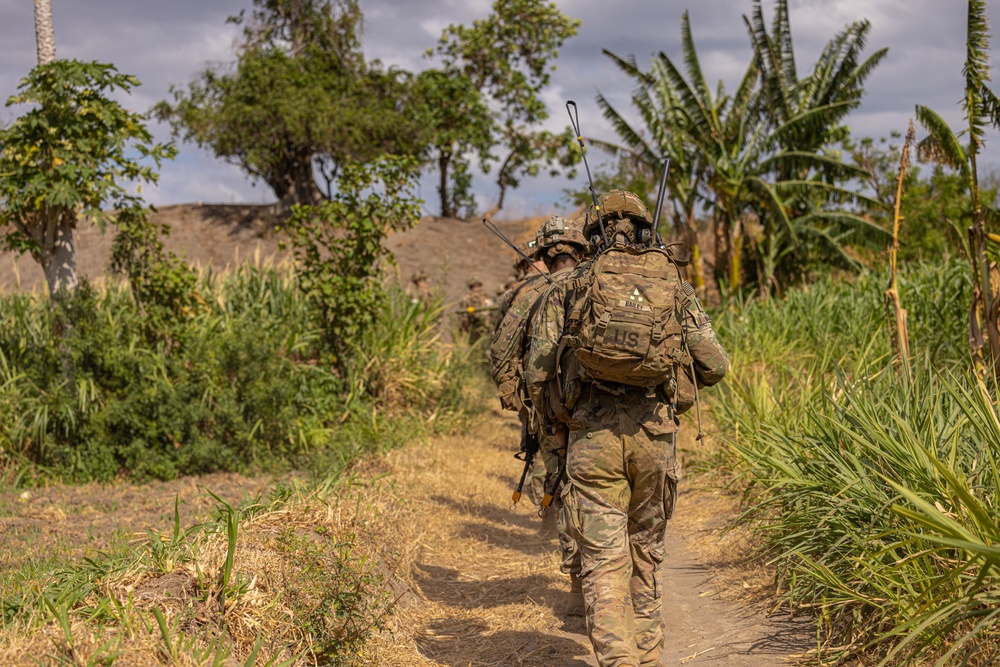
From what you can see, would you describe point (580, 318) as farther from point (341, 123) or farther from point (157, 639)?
point (341, 123)

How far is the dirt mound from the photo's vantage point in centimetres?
2452

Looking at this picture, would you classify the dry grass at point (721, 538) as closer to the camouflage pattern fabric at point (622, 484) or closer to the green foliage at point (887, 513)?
the green foliage at point (887, 513)

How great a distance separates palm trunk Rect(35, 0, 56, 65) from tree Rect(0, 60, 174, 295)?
1.32 metres

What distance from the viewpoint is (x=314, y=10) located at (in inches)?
1041

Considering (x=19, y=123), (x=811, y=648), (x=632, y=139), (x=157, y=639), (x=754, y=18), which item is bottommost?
(x=811, y=648)

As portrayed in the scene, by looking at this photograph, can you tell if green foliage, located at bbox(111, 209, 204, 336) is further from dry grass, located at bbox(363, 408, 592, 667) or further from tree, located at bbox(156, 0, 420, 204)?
tree, located at bbox(156, 0, 420, 204)

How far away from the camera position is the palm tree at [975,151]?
638 cm

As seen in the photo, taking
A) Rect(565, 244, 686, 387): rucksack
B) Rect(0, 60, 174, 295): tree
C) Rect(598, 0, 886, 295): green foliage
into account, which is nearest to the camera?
Rect(565, 244, 686, 387): rucksack

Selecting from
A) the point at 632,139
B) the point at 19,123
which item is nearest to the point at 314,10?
the point at 632,139

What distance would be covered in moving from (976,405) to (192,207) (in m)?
27.5

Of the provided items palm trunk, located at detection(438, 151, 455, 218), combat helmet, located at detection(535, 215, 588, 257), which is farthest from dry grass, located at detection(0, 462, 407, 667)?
palm trunk, located at detection(438, 151, 455, 218)

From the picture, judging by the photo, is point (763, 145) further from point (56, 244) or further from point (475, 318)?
point (56, 244)

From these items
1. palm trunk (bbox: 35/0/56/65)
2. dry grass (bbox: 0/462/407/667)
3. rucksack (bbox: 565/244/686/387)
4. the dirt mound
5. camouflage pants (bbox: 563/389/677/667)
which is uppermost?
palm trunk (bbox: 35/0/56/65)

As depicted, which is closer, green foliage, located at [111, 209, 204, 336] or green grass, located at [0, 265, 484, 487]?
green grass, located at [0, 265, 484, 487]
